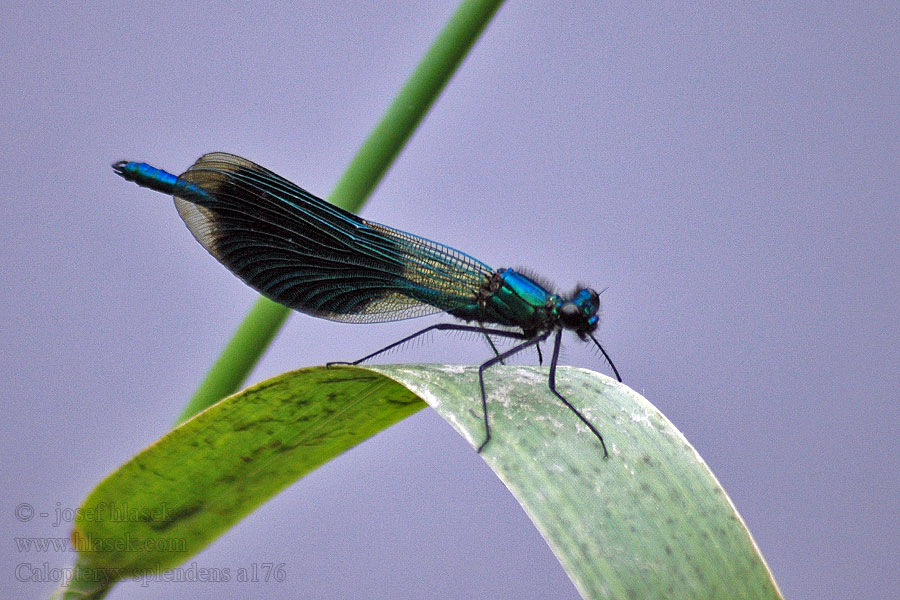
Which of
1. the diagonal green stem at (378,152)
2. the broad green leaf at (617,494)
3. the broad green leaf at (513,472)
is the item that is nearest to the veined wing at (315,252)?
the diagonal green stem at (378,152)

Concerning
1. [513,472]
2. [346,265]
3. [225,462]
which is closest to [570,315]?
[346,265]

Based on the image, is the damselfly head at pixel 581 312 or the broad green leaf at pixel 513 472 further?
the damselfly head at pixel 581 312

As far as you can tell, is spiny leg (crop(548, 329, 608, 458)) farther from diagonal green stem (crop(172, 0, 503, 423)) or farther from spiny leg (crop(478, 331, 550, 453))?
diagonal green stem (crop(172, 0, 503, 423))

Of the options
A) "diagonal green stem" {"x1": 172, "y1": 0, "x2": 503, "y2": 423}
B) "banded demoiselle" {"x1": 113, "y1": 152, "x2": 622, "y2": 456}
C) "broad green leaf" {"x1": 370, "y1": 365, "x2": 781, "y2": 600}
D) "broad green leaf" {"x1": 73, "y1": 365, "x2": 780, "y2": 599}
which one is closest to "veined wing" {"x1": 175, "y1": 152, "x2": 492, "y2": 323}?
"banded demoiselle" {"x1": 113, "y1": 152, "x2": 622, "y2": 456}

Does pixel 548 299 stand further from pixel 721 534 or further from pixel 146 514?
pixel 146 514

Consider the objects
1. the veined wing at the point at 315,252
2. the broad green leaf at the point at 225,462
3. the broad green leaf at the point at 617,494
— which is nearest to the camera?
the broad green leaf at the point at 617,494

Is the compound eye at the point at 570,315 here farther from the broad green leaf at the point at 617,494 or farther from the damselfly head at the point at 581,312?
the broad green leaf at the point at 617,494
